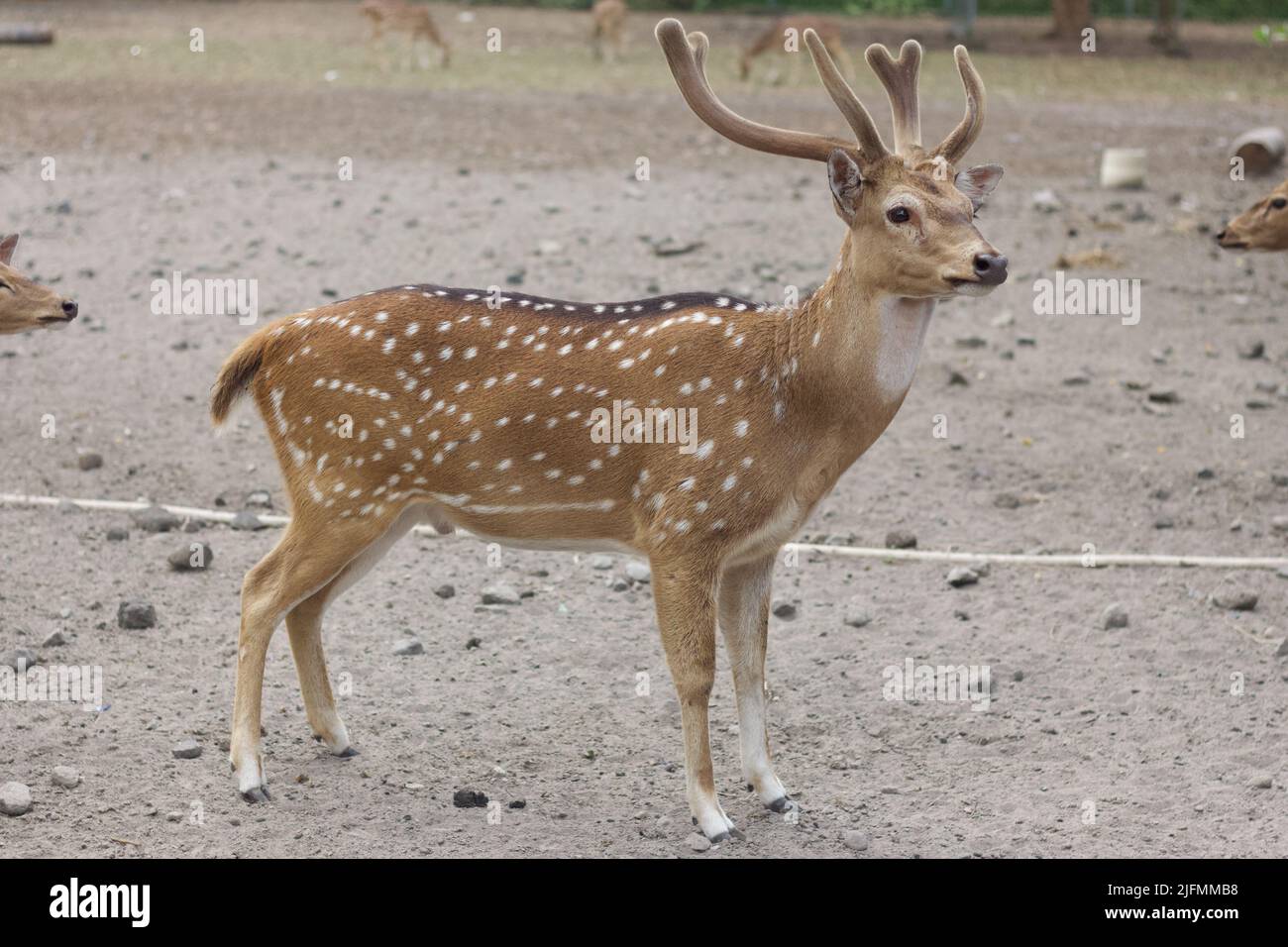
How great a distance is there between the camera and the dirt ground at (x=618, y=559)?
5.23 meters

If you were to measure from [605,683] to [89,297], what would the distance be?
19.2ft

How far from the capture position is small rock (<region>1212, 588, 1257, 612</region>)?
6.70 meters

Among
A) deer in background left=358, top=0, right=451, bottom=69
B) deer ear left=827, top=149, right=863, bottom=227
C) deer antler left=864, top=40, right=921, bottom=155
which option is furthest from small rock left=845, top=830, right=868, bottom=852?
deer in background left=358, top=0, right=451, bottom=69

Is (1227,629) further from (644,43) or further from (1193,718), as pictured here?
(644,43)

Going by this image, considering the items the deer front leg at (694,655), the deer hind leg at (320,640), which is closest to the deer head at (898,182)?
the deer front leg at (694,655)

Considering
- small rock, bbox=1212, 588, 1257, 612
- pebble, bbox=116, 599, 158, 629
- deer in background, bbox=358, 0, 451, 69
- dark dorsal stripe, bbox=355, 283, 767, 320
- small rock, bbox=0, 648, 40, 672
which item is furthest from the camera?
deer in background, bbox=358, 0, 451, 69

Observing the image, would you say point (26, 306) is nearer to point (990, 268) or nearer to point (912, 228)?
point (912, 228)

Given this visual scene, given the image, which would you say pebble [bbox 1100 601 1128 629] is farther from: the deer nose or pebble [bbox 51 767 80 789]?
pebble [bbox 51 767 80 789]

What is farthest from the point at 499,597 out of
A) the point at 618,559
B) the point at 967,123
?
the point at 967,123

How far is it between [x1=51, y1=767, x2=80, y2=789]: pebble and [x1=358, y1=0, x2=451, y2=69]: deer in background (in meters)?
15.6

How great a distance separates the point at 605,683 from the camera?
20.2 ft

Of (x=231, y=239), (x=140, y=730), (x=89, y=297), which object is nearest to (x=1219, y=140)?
(x=231, y=239)

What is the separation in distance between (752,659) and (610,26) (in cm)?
1657

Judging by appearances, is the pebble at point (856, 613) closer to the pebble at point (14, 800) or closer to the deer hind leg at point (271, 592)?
the deer hind leg at point (271, 592)
